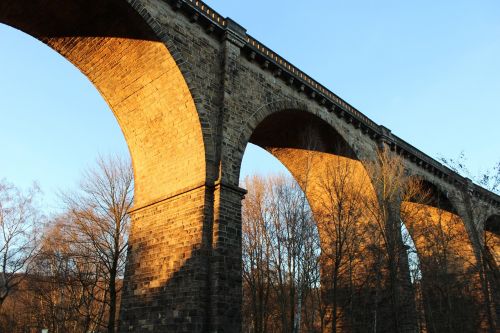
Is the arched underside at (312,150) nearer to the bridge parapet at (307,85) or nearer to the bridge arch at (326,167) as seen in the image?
the bridge arch at (326,167)

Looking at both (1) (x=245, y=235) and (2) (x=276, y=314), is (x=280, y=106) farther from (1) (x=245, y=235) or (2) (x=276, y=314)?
(2) (x=276, y=314)

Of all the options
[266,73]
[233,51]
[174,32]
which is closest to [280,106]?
[266,73]

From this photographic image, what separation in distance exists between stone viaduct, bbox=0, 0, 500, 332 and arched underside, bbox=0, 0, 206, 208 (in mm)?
33

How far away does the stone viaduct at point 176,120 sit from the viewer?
11.2m

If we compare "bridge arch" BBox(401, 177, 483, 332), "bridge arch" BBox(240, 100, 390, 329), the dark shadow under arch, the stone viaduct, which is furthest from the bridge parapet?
the dark shadow under arch

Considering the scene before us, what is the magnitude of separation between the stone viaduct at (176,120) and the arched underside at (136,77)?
0.11 ft

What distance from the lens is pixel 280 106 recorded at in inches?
617

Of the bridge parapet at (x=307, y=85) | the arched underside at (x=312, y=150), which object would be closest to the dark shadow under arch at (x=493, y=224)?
the bridge parapet at (x=307, y=85)

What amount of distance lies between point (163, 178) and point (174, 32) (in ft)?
14.8

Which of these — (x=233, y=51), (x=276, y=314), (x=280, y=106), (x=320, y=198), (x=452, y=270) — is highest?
(x=233, y=51)

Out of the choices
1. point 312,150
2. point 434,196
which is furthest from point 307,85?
point 434,196

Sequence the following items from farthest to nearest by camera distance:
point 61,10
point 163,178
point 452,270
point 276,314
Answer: point 276,314 → point 452,270 → point 163,178 → point 61,10

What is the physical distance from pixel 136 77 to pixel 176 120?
6.43 feet

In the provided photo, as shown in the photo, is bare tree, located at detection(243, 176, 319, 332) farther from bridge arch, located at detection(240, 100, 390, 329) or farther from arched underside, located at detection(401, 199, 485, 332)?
arched underside, located at detection(401, 199, 485, 332)
